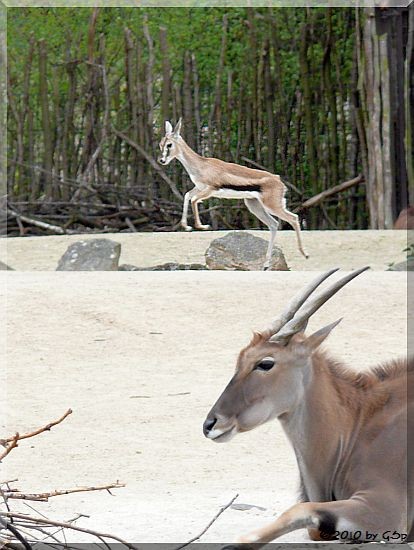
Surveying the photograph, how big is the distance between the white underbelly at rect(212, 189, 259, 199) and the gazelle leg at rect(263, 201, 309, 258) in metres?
0.04

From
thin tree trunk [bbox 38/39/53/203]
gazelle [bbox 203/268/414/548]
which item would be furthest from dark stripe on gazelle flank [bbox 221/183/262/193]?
thin tree trunk [bbox 38/39/53/203]

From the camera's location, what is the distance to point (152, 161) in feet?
11.7

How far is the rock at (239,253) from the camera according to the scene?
3256mm

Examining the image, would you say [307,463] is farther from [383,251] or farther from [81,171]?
[81,171]

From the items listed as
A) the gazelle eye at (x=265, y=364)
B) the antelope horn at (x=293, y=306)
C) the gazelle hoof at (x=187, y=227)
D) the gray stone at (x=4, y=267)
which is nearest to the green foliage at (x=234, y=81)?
the gazelle hoof at (x=187, y=227)

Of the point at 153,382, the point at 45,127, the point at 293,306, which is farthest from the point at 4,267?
the point at 293,306

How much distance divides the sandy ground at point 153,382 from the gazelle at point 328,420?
0.57 ft

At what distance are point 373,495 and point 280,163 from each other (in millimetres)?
1110

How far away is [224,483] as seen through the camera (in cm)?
314

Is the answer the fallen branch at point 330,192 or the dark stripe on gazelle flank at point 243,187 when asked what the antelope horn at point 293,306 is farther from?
the fallen branch at point 330,192

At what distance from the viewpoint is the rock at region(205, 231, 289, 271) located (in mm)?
3256

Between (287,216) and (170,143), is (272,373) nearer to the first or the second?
(287,216)

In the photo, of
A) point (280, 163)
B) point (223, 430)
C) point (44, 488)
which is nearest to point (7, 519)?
point (223, 430)

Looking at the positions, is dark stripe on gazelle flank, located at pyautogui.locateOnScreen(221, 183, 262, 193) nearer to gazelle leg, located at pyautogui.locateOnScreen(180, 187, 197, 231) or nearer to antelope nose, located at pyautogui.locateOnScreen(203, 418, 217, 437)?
gazelle leg, located at pyautogui.locateOnScreen(180, 187, 197, 231)
